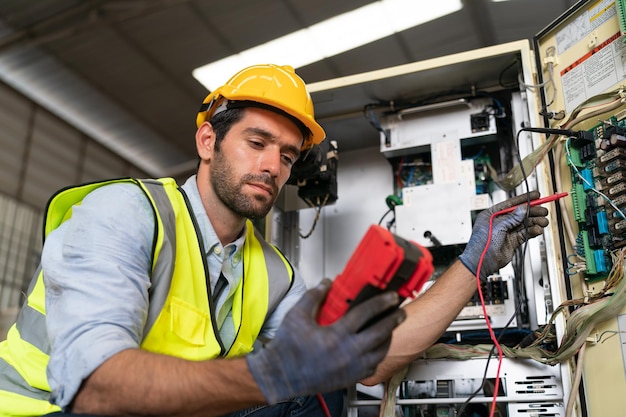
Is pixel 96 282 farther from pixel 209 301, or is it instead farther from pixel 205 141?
pixel 205 141

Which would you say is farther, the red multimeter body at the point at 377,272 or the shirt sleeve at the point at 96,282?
the shirt sleeve at the point at 96,282

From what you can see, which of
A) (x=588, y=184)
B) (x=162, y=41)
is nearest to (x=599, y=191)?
(x=588, y=184)

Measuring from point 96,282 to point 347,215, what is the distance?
1.31 m

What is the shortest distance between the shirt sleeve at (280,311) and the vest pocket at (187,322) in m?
0.32

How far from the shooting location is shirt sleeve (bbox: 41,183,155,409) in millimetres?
896

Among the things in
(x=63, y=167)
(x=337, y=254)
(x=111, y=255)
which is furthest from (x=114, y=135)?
(x=111, y=255)

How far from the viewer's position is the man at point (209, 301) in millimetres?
809

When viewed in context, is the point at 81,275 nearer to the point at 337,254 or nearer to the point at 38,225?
the point at 337,254

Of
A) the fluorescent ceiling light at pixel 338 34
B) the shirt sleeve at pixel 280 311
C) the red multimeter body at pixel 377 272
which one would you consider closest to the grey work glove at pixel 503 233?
the shirt sleeve at pixel 280 311

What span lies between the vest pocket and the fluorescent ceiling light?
339 cm

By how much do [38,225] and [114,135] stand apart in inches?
47.4

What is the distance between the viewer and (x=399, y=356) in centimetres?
134

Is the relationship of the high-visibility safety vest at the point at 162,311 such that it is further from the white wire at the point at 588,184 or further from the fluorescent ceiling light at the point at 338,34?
the fluorescent ceiling light at the point at 338,34

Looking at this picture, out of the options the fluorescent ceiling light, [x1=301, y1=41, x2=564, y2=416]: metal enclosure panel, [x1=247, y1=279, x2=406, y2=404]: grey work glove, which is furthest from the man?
the fluorescent ceiling light
